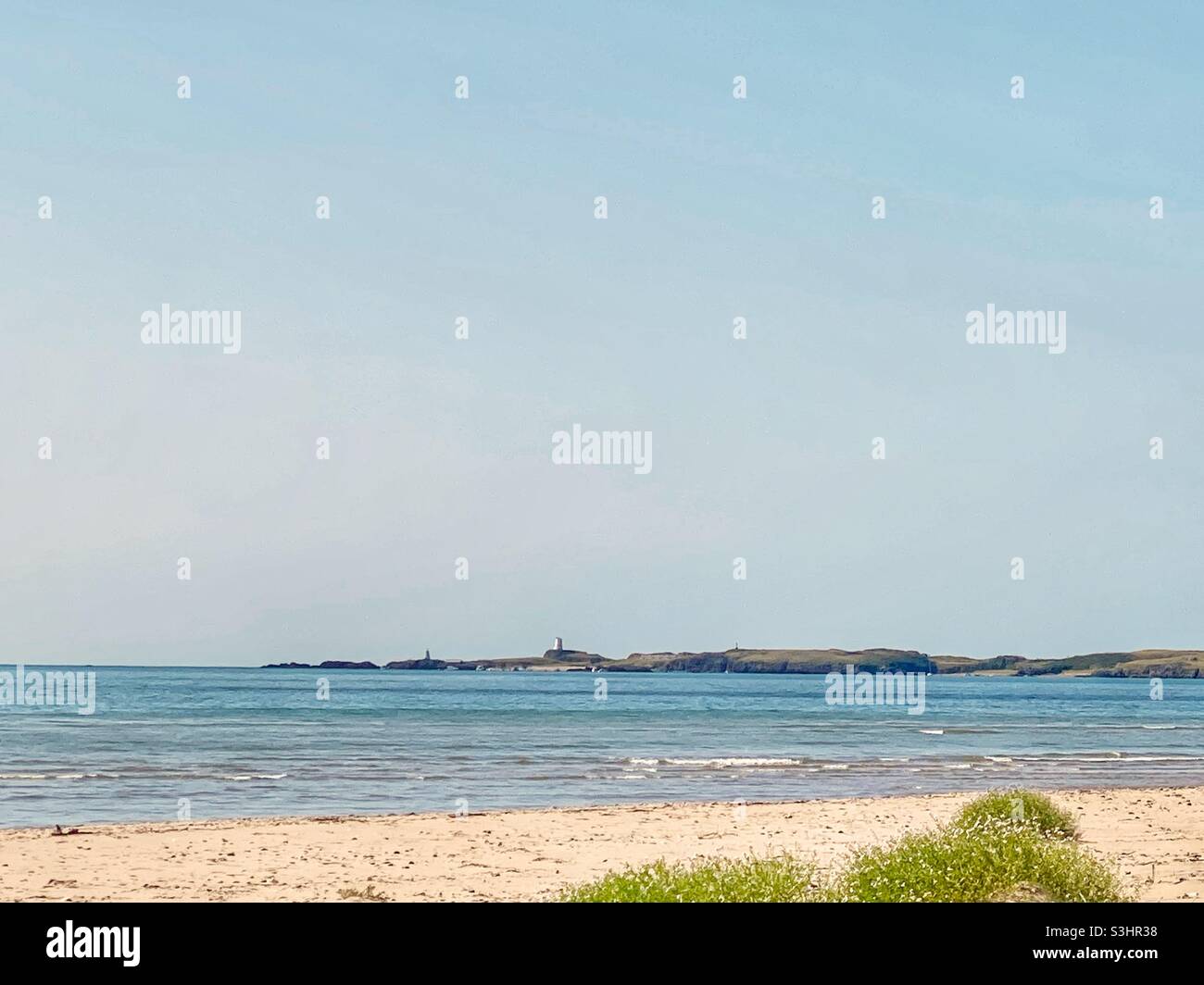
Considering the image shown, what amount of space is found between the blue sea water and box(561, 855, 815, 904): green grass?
14.7 meters

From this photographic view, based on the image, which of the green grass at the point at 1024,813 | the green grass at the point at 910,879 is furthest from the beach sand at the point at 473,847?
the green grass at the point at 910,879

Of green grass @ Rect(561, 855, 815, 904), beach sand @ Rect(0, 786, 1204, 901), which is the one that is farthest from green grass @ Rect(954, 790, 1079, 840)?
green grass @ Rect(561, 855, 815, 904)

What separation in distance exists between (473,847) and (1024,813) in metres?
7.98

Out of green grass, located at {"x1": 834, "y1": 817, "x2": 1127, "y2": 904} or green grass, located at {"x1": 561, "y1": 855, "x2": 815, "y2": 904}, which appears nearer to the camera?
A: green grass, located at {"x1": 561, "y1": 855, "x2": 815, "y2": 904}

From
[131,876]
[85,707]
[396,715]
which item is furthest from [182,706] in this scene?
[131,876]

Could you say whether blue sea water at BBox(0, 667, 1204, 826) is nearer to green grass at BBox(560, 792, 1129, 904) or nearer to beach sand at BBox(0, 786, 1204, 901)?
beach sand at BBox(0, 786, 1204, 901)

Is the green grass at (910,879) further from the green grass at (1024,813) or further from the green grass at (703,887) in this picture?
the green grass at (1024,813)

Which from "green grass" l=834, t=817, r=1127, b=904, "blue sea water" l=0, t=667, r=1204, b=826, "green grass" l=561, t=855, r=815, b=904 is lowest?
"blue sea water" l=0, t=667, r=1204, b=826

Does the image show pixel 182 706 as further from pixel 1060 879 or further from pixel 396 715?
pixel 1060 879

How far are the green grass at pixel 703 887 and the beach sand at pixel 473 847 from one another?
370 cm

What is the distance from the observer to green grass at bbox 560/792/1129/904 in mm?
10055
